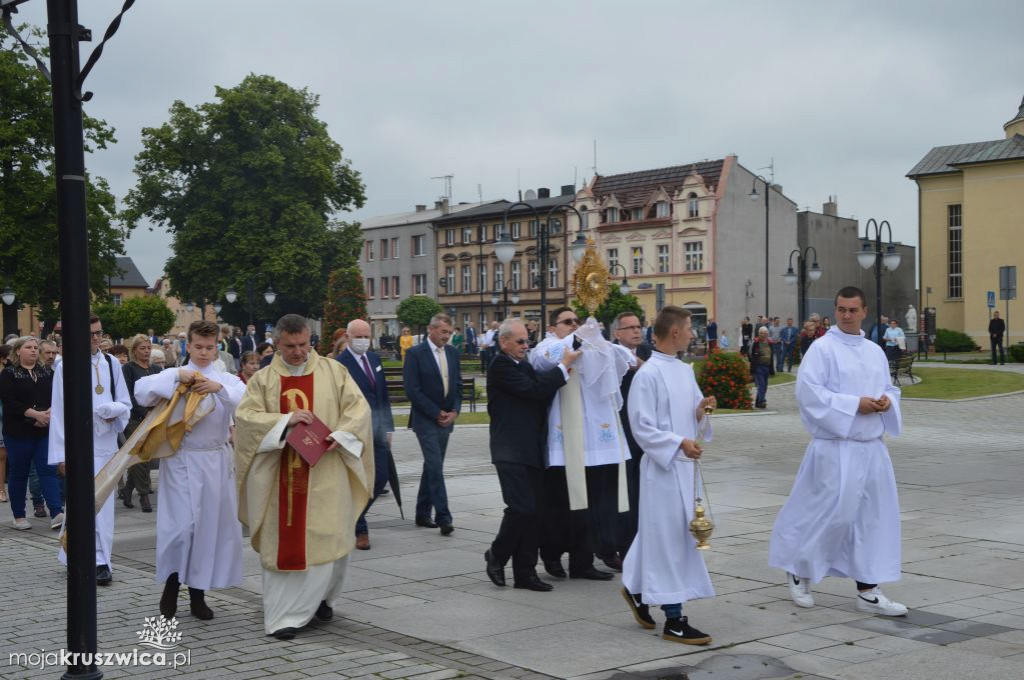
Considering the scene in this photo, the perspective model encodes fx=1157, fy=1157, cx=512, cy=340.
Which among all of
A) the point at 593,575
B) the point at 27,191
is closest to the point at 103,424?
the point at 593,575

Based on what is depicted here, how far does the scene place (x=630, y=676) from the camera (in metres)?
5.88

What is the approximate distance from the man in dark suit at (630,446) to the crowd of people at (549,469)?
2 centimetres

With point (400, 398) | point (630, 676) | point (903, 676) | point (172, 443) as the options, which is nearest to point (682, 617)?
point (630, 676)

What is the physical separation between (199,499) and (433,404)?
A: 3.68 m

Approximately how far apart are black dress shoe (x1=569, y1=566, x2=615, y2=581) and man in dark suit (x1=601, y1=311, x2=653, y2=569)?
21 cm

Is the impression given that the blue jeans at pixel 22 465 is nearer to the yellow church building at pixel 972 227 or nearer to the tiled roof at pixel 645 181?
the yellow church building at pixel 972 227

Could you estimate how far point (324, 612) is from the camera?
724cm

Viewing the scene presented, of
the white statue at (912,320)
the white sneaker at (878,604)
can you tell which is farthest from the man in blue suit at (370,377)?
the white statue at (912,320)

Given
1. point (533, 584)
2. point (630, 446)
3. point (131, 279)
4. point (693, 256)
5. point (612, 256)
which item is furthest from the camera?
point (131, 279)

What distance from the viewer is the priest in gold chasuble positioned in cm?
697

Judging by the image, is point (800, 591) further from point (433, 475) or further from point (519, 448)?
point (433, 475)

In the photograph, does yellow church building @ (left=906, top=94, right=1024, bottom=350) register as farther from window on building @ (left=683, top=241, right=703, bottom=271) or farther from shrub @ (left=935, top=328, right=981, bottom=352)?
window on building @ (left=683, top=241, right=703, bottom=271)

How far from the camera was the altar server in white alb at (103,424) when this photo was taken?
28.3ft

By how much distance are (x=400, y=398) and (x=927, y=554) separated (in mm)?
21400
